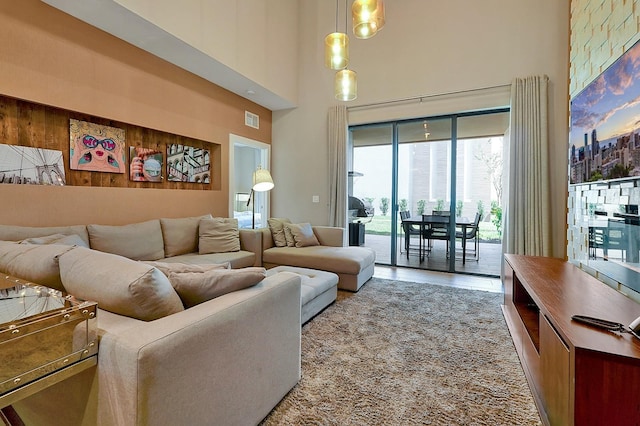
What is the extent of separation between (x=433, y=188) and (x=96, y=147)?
4.65 m

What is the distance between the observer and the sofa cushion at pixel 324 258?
3510 millimetres

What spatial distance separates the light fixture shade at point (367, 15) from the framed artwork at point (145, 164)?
9.46ft

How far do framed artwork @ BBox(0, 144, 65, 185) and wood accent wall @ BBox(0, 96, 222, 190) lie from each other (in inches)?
2.3

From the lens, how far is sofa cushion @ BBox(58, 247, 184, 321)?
109 cm

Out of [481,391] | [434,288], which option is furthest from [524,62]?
[481,391]

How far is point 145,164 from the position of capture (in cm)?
372

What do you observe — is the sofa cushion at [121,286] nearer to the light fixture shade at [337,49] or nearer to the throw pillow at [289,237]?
the light fixture shade at [337,49]

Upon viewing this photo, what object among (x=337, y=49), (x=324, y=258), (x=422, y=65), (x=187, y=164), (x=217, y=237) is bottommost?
(x=324, y=258)

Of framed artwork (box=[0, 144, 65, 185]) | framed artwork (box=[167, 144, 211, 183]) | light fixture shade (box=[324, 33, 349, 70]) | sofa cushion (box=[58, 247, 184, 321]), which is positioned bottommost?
sofa cushion (box=[58, 247, 184, 321])

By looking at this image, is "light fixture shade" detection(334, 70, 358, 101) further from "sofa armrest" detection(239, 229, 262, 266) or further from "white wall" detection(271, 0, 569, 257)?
"sofa armrest" detection(239, 229, 262, 266)

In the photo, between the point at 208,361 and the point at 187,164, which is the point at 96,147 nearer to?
the point at 187,164

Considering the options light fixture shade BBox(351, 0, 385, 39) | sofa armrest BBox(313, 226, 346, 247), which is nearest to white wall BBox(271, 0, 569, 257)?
sofa armrest BBox(313, 226, 346, 247)

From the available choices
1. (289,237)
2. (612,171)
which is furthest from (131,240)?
(612,171)

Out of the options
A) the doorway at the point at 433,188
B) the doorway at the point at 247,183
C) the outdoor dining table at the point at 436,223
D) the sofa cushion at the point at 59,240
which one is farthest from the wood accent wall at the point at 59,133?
the outdoor dining table at the point at 436,223
